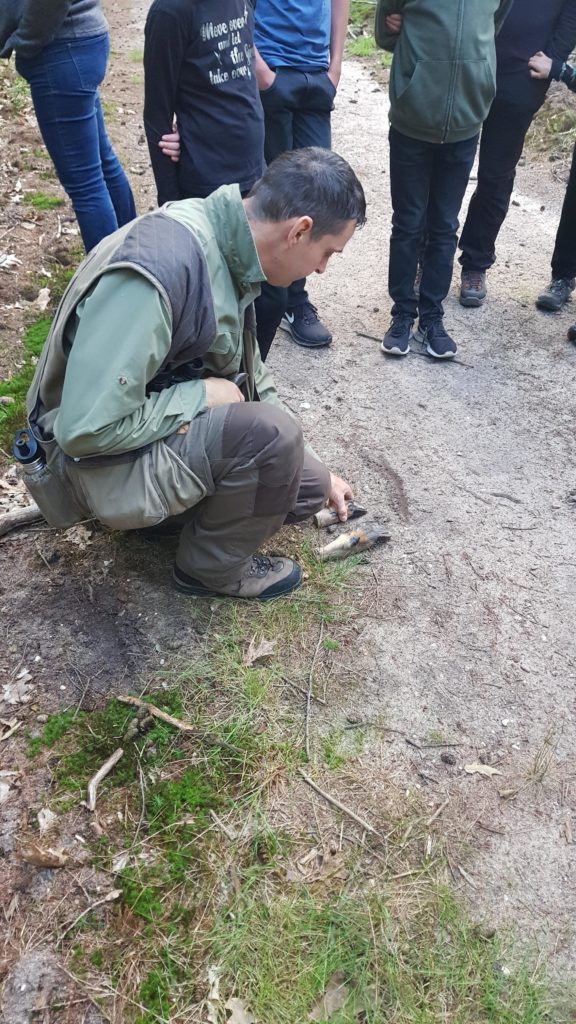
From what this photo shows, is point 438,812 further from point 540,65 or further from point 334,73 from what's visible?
point 540,65

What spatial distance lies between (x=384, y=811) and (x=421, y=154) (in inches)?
134

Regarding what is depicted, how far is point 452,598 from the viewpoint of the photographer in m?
3.10

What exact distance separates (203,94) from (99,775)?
281 centimetres

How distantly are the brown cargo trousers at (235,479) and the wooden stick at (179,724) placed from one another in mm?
526

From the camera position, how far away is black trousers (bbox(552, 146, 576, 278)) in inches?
185

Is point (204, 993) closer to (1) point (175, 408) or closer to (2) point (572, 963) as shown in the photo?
(2) point (572, 963)

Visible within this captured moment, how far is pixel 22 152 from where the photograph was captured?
21.5 ft

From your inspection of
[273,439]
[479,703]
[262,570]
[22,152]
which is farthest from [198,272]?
[22,152]

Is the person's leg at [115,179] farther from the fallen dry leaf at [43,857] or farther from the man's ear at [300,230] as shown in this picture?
the fallen dry leaf at [43,857]

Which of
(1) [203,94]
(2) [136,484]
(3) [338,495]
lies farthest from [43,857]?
(1) [203,94]

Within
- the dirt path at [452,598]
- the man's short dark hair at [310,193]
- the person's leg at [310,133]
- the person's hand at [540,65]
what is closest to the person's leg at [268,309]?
the person's leg at [310,133]

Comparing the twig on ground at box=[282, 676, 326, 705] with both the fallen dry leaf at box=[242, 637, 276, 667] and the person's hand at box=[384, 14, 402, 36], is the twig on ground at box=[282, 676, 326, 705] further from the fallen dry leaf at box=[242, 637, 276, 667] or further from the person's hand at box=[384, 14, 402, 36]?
the person's hand at box=[384, 14, 402, 36]

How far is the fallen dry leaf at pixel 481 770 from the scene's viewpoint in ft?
8.20

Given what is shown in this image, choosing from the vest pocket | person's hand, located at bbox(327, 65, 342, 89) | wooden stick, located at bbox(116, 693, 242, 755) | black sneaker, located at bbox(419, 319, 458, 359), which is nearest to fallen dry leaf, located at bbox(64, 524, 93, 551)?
the vest pocket
